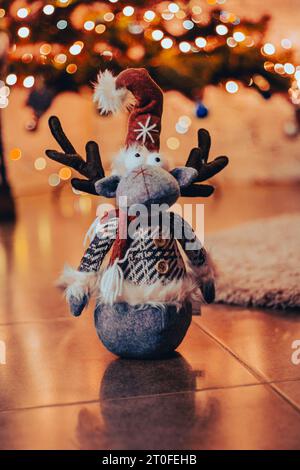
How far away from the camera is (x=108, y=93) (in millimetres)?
1338

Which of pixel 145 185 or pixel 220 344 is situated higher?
pixel 145 185

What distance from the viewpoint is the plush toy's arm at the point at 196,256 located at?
1.36 metres

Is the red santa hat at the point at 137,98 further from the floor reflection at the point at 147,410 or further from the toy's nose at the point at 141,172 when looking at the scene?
the floor reflection at the point at 147,410


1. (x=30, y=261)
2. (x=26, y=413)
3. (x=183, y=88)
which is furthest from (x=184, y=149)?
(x=26, y=413)

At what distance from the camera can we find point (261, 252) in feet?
7.57

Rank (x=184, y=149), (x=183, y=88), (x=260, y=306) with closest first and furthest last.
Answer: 1. (x=260, y=306)
2. (x=183, y=88)
3. (x=184, y=149)

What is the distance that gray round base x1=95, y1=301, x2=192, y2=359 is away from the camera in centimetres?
133

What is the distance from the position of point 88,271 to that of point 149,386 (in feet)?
0.84

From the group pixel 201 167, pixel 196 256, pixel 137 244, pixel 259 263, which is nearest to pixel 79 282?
pixel 137 244

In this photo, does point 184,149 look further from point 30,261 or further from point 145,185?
point 145,185

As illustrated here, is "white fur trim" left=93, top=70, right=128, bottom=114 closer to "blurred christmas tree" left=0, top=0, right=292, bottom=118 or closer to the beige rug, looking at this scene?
the beige rug

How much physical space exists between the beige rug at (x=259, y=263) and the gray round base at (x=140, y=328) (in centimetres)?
16

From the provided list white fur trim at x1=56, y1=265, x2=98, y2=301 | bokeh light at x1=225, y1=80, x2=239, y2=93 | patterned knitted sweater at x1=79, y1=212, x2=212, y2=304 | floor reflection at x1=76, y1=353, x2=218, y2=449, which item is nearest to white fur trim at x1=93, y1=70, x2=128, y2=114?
patterned knitted sweater at x1=79, y1=212, x2=212, y2=304

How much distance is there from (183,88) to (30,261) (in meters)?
0.91
